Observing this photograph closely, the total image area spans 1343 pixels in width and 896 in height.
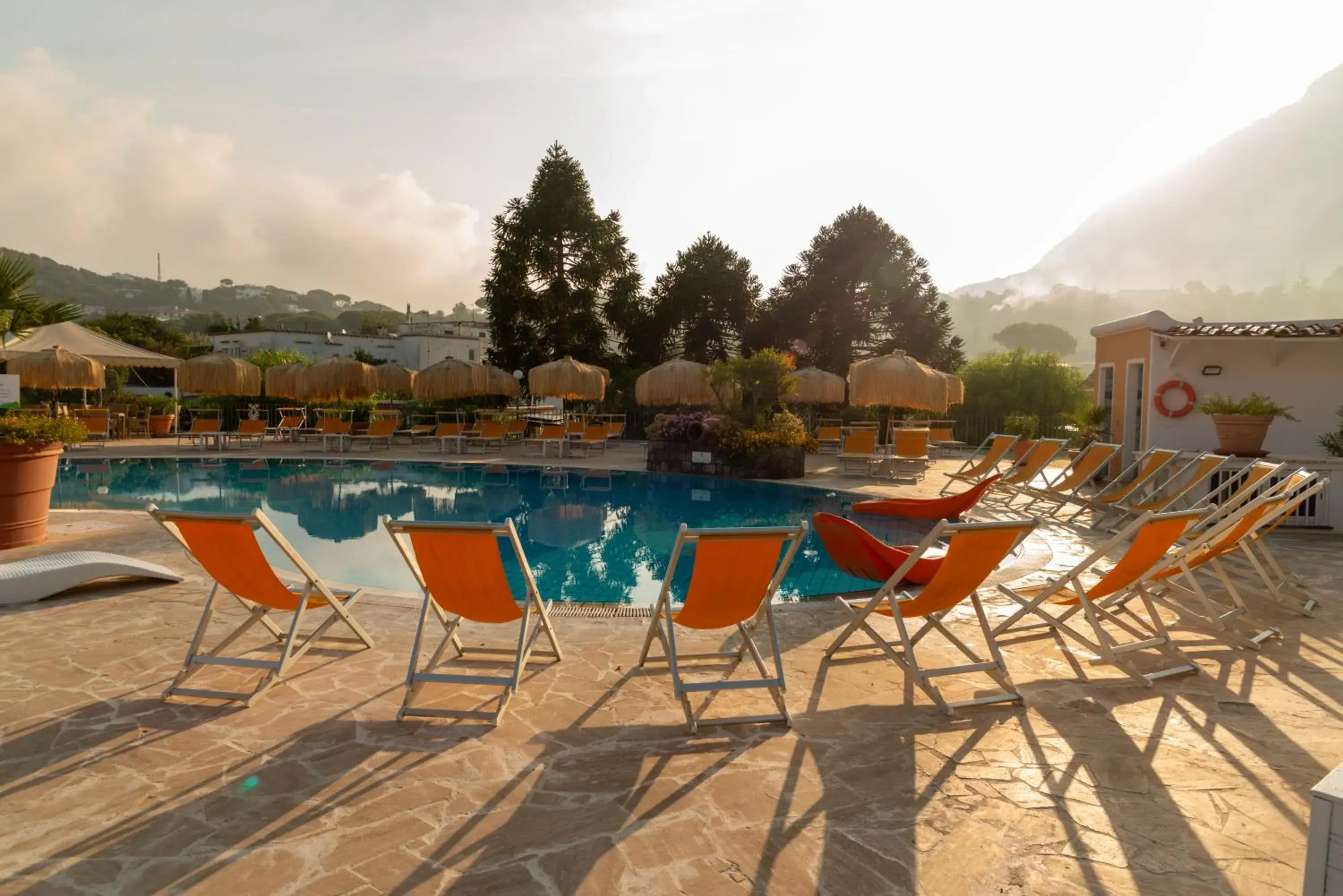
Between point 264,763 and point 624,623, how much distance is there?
7.74 feet

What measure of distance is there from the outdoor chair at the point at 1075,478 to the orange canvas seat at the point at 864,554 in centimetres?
558

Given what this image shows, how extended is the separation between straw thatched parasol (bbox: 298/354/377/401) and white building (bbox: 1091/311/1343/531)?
54.8 ft

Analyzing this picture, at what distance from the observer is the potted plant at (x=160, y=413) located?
68.1 feet

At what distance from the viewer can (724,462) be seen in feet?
47.3

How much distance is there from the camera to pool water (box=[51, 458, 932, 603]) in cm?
714

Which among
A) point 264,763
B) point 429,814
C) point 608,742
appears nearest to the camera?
point 429,814

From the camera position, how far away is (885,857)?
2.37 meters

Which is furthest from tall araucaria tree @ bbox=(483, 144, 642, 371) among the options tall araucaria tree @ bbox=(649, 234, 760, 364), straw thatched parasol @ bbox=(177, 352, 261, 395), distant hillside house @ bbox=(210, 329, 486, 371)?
distant hillside house @ bbox=(210, 329, 486, 371)

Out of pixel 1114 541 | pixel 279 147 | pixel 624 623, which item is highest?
pixel 279 147

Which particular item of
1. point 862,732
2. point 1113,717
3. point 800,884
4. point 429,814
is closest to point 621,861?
point 800,884

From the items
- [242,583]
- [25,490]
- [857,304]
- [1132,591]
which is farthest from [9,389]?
[857,304]

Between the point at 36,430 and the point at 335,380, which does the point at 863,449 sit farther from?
the point at 335,380

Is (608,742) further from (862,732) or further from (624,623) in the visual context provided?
(624,623)

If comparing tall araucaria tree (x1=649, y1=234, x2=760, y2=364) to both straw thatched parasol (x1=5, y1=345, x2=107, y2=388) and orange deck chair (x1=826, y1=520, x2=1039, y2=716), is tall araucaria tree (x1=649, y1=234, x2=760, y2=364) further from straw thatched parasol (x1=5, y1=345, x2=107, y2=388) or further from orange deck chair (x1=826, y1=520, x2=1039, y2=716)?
orange deck chair (x1=826, y1=520, x2=1039, y2=716)
